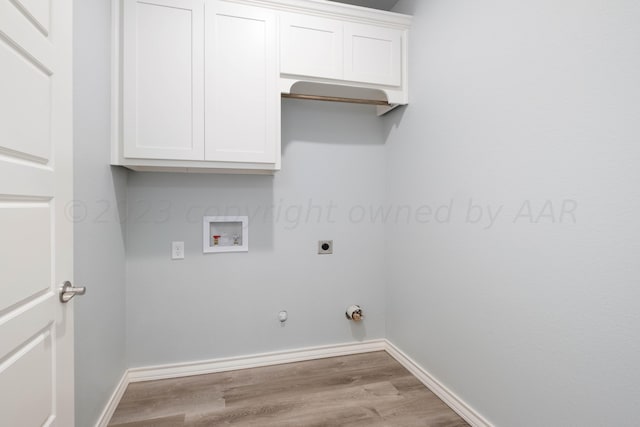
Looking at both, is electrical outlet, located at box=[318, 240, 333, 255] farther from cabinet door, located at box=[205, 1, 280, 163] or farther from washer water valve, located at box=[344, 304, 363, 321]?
cabinet door, located at box=[205, 1, 280, 163]

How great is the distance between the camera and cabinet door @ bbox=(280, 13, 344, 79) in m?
1.96

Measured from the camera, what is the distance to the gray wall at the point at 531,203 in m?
1.07

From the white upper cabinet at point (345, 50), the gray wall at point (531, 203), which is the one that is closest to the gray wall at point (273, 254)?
the white upper cabinet at point (345, 50)

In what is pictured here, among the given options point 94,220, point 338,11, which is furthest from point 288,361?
point 338,11

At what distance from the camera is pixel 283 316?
2328mm

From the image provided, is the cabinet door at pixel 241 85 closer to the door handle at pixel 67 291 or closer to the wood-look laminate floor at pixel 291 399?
the door handle at pixel 67 291

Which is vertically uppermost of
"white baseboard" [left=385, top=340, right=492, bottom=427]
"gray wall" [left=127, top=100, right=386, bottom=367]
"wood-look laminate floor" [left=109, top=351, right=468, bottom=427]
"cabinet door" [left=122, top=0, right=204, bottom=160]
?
"cabinet door" [left=122, top=0, right=204, bottom=160]

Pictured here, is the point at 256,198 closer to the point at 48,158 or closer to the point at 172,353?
the point at 172,353

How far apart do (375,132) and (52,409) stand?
2352mm

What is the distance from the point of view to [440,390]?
1934 mm

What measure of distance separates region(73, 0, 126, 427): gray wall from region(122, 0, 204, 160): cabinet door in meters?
0.11

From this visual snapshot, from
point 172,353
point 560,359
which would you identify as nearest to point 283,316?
point 172,353

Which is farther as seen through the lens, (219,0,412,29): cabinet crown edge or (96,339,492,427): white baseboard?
(219,0,412,29): cabinet crown edge

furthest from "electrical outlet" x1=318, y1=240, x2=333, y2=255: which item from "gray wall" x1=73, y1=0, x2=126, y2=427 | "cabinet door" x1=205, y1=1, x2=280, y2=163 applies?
"gray wall" x1=73, y1=0, x2=126, y2=427
